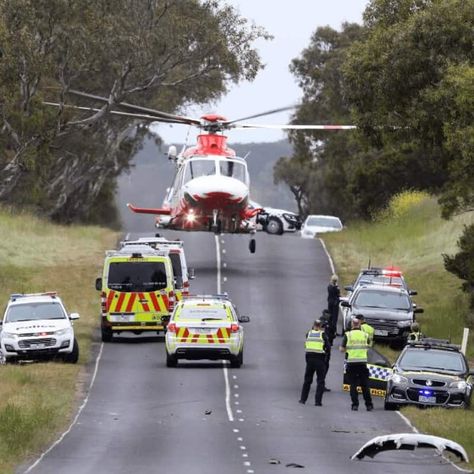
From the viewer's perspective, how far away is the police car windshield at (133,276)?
38406 millimetres

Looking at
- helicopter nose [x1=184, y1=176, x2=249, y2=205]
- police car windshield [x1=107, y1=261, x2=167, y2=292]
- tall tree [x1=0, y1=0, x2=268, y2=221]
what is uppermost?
tall tree [x1=0, y1=0, x2=268, y2=221]

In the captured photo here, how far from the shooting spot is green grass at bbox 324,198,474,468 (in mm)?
43969

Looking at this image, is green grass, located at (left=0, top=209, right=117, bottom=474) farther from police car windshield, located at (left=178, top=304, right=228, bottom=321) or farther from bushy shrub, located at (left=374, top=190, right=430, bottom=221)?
bushy shrub, located at (left=374, top=190, right=430, bottom=221)

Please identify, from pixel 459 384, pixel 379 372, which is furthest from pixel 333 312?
pixel 459 384

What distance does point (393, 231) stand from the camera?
209ft

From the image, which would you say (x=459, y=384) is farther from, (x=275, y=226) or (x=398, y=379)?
(x=275, y=226)

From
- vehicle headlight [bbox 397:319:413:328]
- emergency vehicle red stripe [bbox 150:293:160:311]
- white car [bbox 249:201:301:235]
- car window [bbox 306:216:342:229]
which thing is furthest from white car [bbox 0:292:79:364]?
car window [bbox 306:216:342:229]

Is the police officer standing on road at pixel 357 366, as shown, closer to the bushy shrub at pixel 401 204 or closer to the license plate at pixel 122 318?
the license plate at pixel 122 318

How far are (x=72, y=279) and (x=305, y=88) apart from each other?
126 ft

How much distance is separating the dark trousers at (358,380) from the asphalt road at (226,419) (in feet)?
0.91

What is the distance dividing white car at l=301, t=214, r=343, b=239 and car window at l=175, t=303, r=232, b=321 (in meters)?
34.6

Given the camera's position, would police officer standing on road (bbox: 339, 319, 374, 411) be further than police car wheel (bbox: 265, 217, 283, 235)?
No

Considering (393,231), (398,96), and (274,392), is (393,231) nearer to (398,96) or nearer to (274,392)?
(398,96)

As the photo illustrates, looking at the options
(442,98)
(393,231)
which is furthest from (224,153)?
(393,231)
